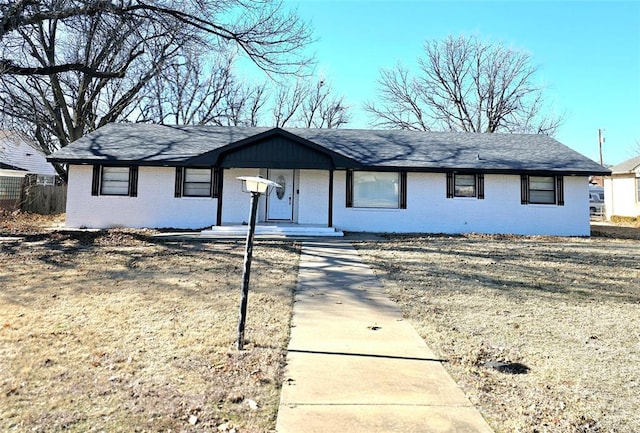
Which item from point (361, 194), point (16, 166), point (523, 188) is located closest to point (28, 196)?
point (16, 166)

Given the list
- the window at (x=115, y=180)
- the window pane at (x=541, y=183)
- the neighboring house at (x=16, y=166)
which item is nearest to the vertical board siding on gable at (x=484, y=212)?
the window pane at (x=541, y=183)

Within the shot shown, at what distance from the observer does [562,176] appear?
15430 millimetres

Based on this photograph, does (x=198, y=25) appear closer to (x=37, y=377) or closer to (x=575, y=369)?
(x=37, y=377)

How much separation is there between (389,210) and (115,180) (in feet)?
35.4

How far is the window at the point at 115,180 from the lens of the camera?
15305 millimetres

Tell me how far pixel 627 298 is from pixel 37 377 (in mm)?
7529

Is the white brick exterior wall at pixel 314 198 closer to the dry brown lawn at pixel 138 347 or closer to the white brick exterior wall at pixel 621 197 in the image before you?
the dry brown lawn at pixel 138 347

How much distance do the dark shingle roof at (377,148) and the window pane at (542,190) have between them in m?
0.60

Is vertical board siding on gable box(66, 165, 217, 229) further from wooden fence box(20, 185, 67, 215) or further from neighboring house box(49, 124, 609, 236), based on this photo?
wooden fence box(20, 185, 67, 215)

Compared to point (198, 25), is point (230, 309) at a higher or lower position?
lower

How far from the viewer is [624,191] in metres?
25.0

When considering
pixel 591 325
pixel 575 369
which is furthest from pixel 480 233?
pixel 575 369

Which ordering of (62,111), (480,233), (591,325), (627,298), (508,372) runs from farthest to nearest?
(62,111), (480,233), (627,298), (591,325), (508,372)

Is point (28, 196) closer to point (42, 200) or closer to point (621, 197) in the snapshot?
point (42, 200)
